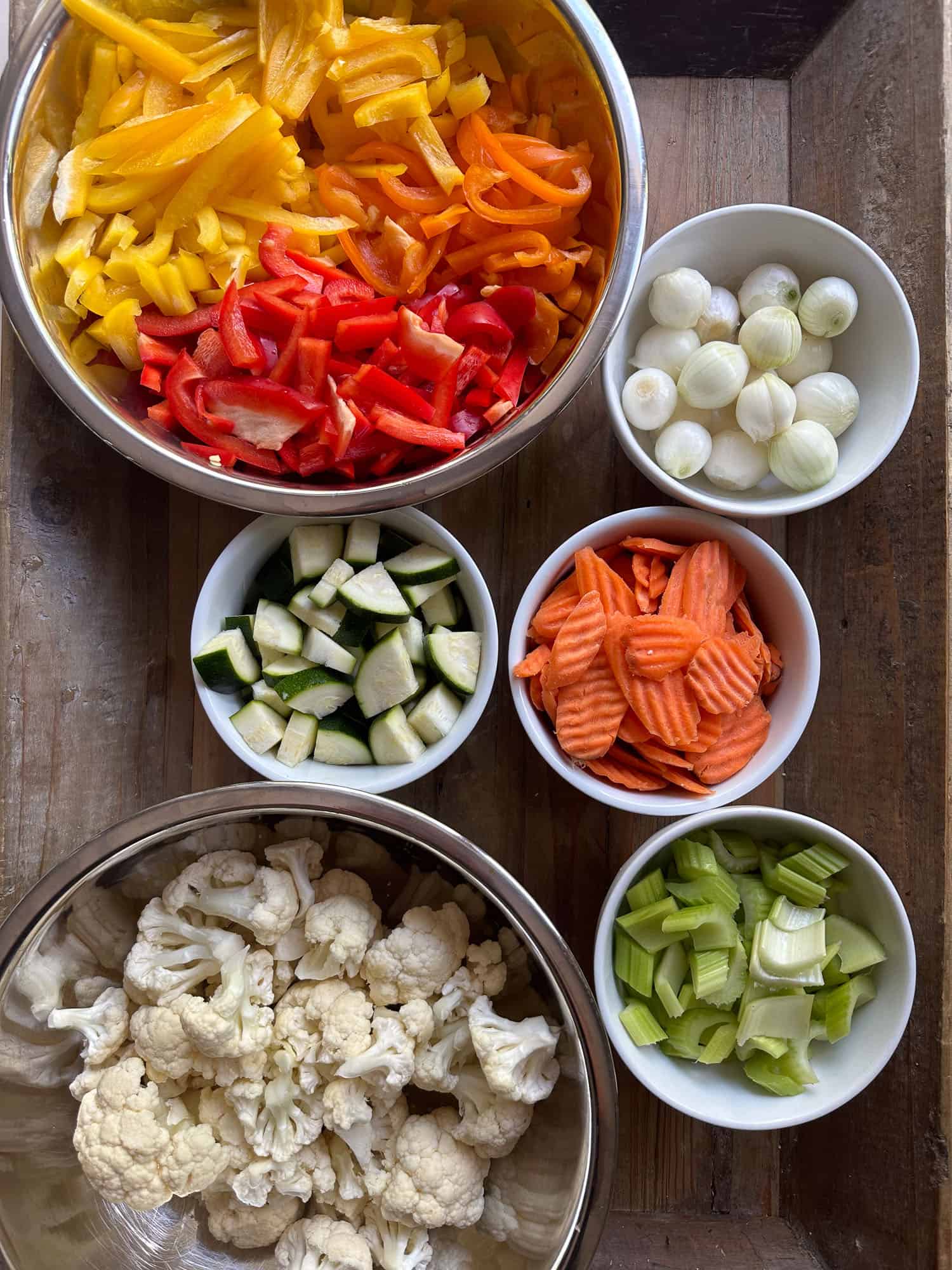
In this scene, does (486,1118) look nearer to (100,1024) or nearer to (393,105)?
(100,1024)

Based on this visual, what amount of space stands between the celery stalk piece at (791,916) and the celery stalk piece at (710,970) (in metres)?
0.08

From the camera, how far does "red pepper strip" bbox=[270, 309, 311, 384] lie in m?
1.16

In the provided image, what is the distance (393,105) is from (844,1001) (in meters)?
1.31

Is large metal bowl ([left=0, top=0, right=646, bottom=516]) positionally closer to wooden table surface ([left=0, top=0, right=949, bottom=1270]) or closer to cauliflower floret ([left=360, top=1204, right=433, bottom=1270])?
wooden table surface ([left=0, top=0, right=949, bottom=1270])

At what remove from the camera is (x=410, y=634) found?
129cm

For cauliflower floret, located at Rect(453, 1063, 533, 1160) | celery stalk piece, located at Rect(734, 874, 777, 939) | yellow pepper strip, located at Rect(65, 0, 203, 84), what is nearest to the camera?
yellow pepper strip, located at Rect(65, 0, 203, 84)

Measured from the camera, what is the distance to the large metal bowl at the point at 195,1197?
1.12 metres

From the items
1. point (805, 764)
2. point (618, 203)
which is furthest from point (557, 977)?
point (618, 203)

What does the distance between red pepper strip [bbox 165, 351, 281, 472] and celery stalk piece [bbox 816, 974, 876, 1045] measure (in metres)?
1.05

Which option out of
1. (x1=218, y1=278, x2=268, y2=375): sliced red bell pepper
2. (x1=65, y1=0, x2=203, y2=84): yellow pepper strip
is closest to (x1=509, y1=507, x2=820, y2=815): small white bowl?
(x1=218, y1=278, x2=268, y2=375): sliced red bell pepper

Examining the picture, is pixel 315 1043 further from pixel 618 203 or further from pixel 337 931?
pixel 618 203

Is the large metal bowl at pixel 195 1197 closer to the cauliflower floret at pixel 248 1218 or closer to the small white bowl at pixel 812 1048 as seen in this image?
the cauliflower floret at pixel 248 1218

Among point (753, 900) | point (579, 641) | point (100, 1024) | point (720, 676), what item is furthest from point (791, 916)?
point (100, 1024)

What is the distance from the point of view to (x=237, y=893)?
1237mm
